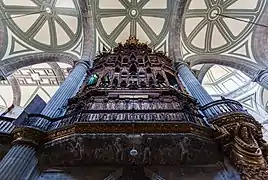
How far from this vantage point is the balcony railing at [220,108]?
7.08 metres

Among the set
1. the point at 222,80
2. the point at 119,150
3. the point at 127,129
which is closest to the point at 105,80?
the point at 127,129

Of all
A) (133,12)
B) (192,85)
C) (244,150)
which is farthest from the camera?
(133,12)

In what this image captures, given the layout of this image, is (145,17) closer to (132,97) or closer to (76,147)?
(132,97)

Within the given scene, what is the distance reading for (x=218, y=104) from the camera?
25.0ft

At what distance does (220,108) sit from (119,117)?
9.06 ft

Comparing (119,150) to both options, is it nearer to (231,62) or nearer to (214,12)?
(231,62)

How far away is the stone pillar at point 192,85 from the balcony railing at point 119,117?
5.51 feet

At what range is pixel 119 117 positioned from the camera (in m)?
6.56

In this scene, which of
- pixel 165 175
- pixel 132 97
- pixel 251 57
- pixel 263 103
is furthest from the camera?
pixel 263 103

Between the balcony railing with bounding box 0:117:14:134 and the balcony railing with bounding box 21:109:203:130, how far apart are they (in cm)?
40

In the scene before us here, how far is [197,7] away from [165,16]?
1706mm

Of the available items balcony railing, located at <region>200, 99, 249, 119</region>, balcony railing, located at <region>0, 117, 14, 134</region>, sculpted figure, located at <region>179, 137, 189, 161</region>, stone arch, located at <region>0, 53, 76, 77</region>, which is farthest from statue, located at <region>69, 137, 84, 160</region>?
Result: stone arch, located at <region>0, 53, 76, 77</region>

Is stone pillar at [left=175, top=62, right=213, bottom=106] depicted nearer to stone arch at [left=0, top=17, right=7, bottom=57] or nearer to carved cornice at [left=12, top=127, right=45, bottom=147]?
carved cornice at [left=12, top=127, right=45, bottom=147]

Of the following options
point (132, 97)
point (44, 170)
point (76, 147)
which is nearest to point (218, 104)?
point (132, 97)
